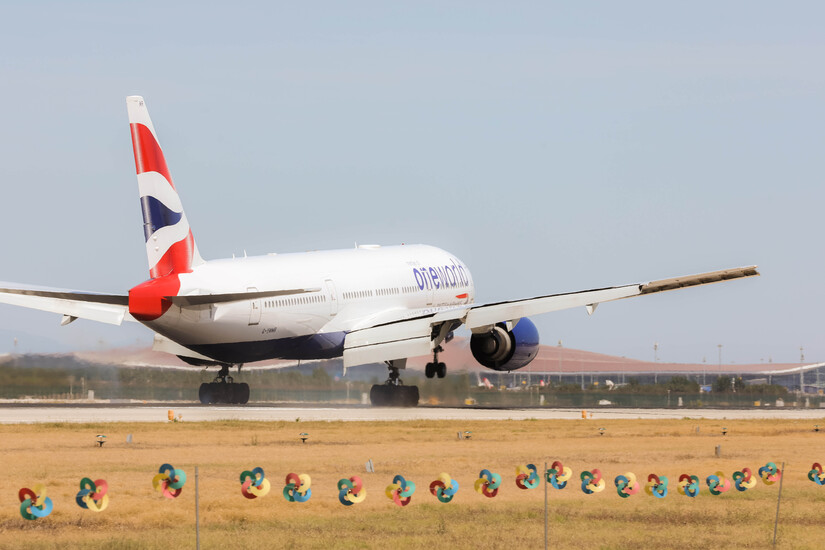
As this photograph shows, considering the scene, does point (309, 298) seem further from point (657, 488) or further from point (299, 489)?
point (299, 489)

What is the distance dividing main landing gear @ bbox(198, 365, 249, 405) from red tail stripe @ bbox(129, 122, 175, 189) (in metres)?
13.1

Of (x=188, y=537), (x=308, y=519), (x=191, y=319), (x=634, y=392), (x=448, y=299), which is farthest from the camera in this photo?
(x=634, y=392)

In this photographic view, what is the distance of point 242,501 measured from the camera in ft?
84.0

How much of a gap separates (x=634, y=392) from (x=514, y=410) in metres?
26.2

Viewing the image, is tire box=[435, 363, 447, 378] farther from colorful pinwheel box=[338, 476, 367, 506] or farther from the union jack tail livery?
colorful pinwheel box=[338, 476, 367, 506]

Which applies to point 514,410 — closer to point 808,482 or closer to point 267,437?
point 267,437

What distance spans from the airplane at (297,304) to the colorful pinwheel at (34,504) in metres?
23.6

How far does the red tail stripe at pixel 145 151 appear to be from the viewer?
45.8 metres

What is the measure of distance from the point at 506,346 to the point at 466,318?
353cm

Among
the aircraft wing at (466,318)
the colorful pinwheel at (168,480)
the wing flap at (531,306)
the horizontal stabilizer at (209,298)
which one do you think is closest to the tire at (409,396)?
the aircraft wing at (466,318)

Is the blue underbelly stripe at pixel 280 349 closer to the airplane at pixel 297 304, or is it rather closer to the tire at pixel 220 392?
the airplane at pixel 297 304

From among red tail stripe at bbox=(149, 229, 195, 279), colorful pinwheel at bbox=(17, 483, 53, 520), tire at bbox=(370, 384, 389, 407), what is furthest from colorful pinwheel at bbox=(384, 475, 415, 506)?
tire at bbox=(370, 384, 389, 407)

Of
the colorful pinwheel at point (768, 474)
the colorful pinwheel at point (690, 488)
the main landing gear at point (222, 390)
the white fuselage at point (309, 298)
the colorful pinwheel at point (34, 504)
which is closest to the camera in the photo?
the colorful pinwheel at point (34, 504)

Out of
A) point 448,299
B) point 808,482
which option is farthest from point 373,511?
point 448,299
